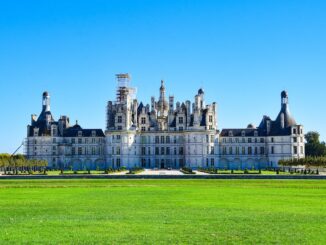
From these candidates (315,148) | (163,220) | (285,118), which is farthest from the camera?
(315,148)

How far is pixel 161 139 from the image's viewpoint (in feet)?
345

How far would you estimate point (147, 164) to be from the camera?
10456 cm

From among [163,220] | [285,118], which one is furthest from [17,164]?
[163,220]

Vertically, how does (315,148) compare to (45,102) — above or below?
below

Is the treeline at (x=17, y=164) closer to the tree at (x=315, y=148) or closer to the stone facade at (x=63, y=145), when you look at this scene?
the stone facade at (x=63, y=145)

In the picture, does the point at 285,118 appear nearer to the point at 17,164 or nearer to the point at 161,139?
the point at 161,139

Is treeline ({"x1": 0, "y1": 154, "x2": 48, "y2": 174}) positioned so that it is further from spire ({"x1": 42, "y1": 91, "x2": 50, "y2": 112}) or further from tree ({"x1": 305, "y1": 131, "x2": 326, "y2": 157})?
tree ({"x1": 305, "y1": 131, "x2": 326, "y2": 157})

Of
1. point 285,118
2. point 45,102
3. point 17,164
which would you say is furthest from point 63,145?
point 285,118

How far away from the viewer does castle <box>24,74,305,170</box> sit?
333ft

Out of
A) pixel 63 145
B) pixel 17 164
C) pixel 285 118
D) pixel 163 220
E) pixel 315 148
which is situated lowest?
pixel 163 220

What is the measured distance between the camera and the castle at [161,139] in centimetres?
10144

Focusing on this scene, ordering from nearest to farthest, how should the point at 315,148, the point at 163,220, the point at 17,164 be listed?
the point at 163,220
the point at 17,164
the point at 315,148

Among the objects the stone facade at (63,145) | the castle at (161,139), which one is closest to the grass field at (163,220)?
the castle at (161,139)

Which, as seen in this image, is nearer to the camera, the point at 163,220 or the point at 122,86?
the point at 163,220
